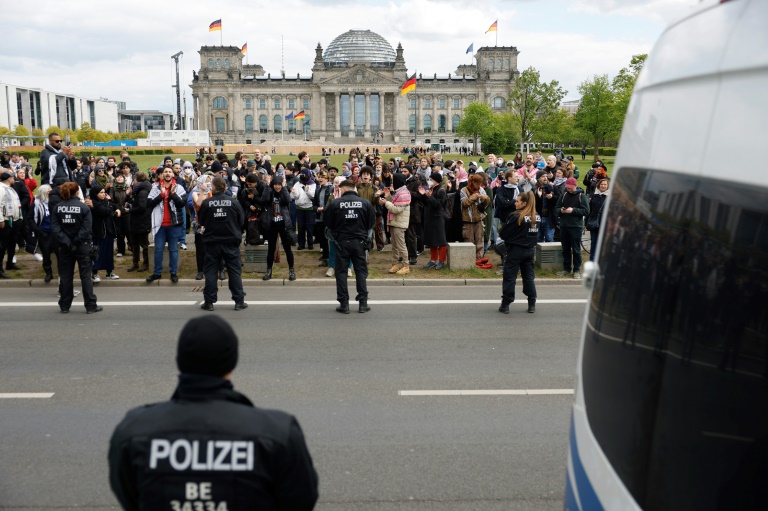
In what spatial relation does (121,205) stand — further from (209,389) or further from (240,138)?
(240,138)

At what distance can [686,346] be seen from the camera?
2.19 meters

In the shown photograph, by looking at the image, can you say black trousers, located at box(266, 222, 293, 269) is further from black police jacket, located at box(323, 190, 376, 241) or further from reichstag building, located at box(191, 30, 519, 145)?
reichstag building, located at box(191, 30, 519, 145)

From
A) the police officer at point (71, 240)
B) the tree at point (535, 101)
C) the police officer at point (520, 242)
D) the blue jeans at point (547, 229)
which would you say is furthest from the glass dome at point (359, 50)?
the police officer at point (520, 242)

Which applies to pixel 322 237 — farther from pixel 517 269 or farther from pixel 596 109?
pixel 596 109

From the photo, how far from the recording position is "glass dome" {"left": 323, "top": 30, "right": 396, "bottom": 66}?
16775 cm

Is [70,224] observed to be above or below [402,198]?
below

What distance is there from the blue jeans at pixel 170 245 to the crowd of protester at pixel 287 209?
0.02m

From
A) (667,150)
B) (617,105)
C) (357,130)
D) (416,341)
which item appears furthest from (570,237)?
(357,130)

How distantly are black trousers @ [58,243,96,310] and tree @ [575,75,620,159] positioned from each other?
224ft

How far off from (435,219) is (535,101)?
7910 cm

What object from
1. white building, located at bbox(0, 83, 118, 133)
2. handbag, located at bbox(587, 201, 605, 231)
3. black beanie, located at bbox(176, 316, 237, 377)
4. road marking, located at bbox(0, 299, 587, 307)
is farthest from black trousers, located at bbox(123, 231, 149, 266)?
white building, located at bbox(0, 83, 118, 133)

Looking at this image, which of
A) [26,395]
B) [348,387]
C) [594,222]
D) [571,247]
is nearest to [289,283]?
[571,247]

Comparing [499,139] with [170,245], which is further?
[499,139]

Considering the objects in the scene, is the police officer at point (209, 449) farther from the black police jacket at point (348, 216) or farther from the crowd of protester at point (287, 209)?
the crowd of protester at point (287, 209)
